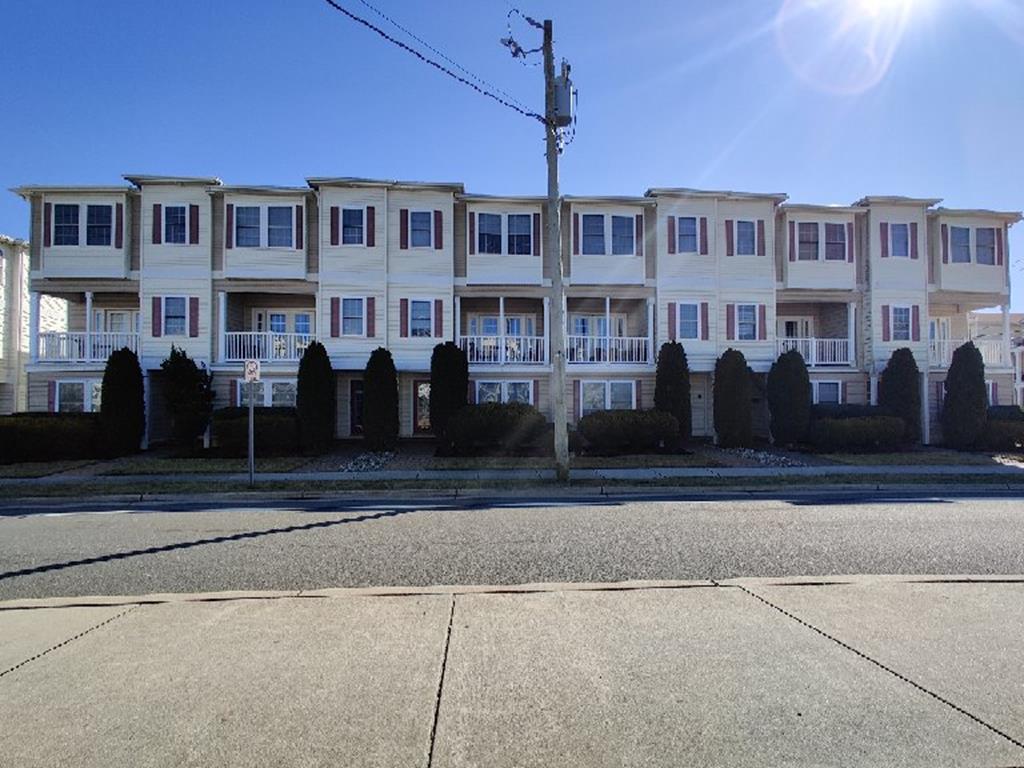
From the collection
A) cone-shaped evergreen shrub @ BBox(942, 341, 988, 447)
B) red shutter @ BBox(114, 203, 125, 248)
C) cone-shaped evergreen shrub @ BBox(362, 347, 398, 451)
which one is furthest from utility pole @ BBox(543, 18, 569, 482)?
red shutter @ BBox(114, 203, 125, 248)

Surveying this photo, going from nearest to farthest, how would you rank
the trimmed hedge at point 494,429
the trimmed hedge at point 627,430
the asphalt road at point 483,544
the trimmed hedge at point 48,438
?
the asphalt road at point 483,544 → the trimmed hedge at point 48,438 → the trimmed hedge at point 494,429 → the trimmed hedge at point 627,430

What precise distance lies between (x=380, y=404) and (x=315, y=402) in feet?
6.44

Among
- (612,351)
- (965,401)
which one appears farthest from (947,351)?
(612,351)

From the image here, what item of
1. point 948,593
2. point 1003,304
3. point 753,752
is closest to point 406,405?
point 948,593

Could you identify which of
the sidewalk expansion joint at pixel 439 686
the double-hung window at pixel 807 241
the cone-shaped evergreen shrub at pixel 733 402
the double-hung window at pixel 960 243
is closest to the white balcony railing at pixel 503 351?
the cone-shaped evergreen shrub at pixel 733 402

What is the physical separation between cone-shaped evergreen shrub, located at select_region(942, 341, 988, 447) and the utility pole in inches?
598

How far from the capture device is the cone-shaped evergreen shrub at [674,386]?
2022 cm

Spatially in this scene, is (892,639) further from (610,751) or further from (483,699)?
(483,699)

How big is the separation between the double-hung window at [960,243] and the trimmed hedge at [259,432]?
25.0 metres

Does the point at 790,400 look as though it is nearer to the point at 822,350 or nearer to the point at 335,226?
the point at 822,350

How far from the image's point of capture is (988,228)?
939 inches

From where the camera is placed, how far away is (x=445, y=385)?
63.3 feet

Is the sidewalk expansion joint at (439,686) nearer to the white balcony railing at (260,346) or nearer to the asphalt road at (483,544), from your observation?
the asphalt road at (483,544)

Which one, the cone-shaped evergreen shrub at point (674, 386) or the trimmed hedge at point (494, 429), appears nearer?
the trimmed hedge at point (494, 429)
